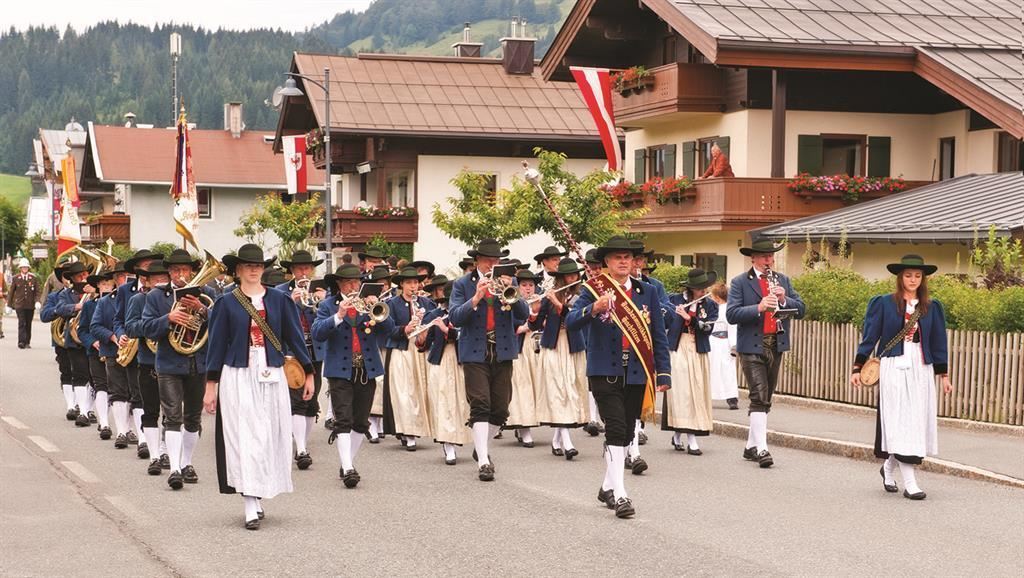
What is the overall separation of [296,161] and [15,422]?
1177 inches

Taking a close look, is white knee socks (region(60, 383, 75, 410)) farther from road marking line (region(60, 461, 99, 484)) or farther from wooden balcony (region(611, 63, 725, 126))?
wooden balcony (region(611, 63, 725, 126))

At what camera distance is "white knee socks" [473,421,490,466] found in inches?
510

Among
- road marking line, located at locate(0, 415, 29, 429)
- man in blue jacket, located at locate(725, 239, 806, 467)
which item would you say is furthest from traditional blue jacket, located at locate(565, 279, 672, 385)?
road marking line, located at locate(0, 415, 29, 429)

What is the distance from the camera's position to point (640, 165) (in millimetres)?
38188

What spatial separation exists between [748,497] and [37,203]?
10613 centimetres

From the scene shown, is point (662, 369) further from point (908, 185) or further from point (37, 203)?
point (37, 203)

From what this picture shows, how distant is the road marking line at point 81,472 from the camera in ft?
41.5

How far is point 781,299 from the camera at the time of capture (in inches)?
544

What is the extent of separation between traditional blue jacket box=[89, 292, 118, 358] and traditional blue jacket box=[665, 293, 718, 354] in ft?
18.2

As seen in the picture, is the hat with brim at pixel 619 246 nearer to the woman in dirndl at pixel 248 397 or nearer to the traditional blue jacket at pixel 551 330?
the woman in dirndl at pixel 248 397

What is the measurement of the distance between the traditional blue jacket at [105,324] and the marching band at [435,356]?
0.07 ft

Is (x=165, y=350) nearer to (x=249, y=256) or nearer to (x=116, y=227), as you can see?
(x=249, y=256)

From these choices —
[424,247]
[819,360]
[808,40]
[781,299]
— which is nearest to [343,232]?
[424,247]

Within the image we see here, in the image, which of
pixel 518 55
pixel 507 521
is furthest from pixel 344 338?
pixel 518 55
